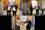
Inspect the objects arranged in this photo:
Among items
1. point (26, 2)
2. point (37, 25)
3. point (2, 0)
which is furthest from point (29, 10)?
point (2, 0)

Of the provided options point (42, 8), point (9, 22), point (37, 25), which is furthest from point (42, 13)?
point (9, 22)

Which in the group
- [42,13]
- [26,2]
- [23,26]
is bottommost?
[23,26]

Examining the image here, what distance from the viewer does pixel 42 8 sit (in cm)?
97

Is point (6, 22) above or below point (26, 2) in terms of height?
below

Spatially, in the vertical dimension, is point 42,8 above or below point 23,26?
above

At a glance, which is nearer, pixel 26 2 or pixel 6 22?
pixel 6 22

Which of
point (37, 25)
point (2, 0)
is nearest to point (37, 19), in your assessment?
point (37, 25)

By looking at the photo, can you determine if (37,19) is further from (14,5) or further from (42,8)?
(14,5)

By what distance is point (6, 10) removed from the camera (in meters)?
0.94

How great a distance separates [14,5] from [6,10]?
0.11 m

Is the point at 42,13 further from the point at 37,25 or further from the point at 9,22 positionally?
the point at 9,22

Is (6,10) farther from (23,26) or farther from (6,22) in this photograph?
(23,26)

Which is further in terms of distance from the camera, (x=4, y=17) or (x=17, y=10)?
(x=17, y=10)

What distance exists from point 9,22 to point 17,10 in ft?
0.61
